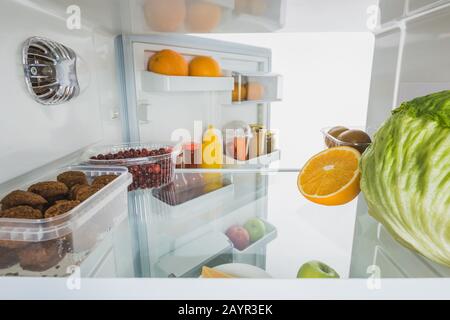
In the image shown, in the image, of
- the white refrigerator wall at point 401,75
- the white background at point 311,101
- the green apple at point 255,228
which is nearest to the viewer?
the white refrigerator wall at point 401,75

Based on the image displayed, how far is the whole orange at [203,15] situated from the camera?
0.74 m

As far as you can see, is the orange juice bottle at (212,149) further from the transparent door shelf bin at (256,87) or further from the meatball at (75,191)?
the meatball at (75,191)

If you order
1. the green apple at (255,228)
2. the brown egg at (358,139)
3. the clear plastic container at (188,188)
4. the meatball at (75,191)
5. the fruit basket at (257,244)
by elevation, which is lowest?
the fruit basket at (257,244)

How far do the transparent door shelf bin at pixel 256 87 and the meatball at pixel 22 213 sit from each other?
908 millimetres

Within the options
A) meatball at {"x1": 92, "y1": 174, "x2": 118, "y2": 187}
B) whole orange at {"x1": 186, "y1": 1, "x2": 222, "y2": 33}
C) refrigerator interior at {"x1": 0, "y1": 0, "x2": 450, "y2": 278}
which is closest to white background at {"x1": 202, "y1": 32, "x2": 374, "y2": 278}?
refrigerator interior at {"x1": 0, "y1": 0, "x2": 450, "y2": 278}

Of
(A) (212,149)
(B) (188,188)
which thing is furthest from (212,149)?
(B) (188,188)

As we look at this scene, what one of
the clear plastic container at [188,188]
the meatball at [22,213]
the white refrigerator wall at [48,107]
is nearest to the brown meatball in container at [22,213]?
the meatball at [22,213]

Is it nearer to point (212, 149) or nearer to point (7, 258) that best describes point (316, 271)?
point (7, 258)

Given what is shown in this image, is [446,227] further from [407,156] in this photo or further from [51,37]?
[51,37]

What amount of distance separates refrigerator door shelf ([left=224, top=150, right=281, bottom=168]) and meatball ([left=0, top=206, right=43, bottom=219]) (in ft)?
2.69

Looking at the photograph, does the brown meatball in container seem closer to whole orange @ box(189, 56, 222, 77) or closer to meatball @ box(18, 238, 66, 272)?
meatball @ box(18, 238, 66, 272)

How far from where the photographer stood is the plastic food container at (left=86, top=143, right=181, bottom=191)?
746mm

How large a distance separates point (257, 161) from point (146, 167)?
61 cm
